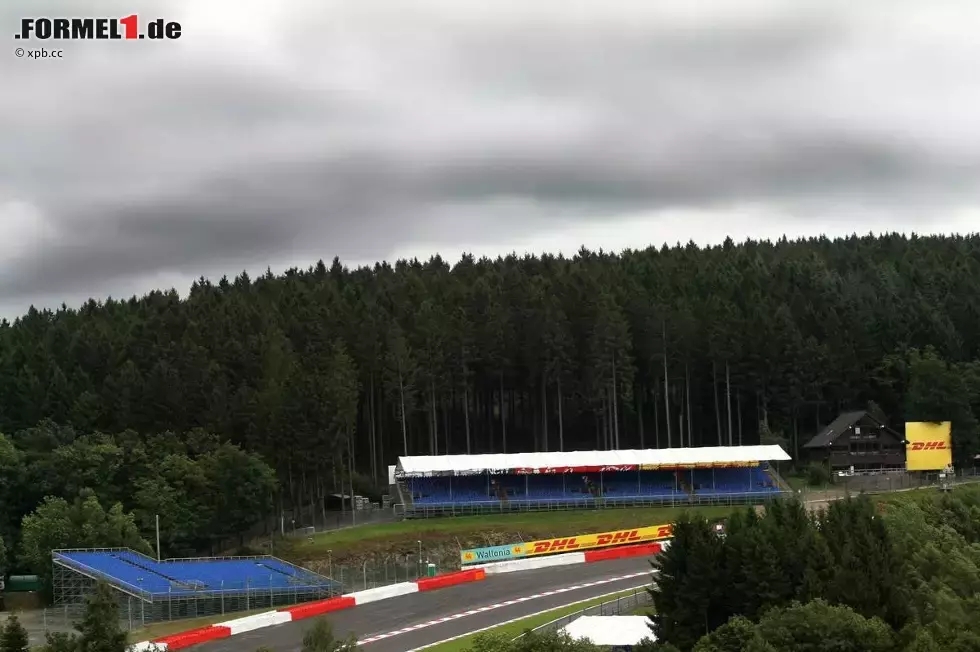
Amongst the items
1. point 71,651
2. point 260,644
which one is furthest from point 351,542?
point 71,651

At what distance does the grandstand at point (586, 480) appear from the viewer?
9119 centimetres

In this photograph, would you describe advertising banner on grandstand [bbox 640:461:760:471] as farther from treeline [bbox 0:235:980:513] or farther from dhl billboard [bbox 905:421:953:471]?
dhl billboard [bbox 905:421:953:471]

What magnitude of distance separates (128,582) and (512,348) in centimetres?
5272

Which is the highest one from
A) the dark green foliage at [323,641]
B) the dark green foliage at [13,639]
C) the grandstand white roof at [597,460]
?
the dark green foliage at [323,641]

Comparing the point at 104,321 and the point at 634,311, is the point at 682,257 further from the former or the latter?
the point at 104,321

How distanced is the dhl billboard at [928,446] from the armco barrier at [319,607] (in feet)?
178

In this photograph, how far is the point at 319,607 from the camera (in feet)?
209

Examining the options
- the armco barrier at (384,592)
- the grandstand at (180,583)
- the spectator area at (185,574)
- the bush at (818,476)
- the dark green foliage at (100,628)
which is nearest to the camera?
the dark green foliage at (100,628)

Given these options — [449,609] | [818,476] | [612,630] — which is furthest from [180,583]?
[818,476]

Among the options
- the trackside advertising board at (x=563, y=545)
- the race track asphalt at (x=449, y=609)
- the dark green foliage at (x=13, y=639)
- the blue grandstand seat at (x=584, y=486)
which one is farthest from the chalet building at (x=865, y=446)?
the dark green foliage at (x=13, y=639)

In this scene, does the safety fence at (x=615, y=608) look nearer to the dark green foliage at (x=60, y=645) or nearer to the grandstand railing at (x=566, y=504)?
the dark green foliage at (x=60, y=645)

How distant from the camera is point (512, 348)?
362ft

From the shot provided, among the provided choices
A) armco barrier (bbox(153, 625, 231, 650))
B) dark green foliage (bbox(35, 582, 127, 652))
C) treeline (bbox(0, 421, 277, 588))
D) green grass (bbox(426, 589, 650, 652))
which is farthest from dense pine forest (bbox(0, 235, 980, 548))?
dark green foliage (bbox(35, 582, 127, 652))

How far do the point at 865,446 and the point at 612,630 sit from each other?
59.1 m
